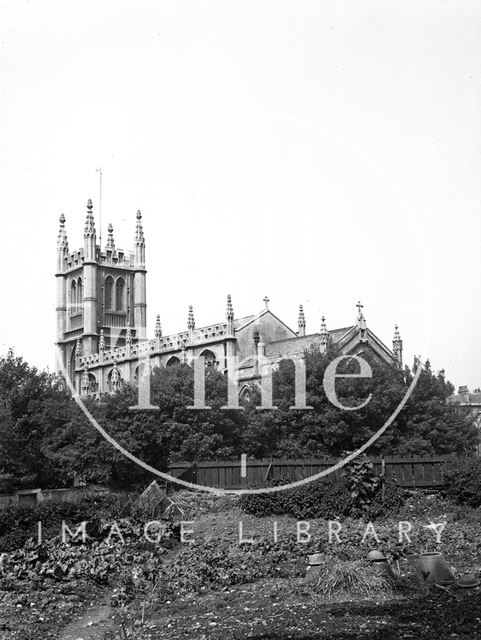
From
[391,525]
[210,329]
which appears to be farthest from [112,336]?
[391,525]

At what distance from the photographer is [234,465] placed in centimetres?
2722

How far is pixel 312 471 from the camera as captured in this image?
81.0ft

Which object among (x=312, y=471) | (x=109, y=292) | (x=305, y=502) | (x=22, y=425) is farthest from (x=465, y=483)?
(x=109, y=292)

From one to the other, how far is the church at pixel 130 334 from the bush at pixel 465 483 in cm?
2931

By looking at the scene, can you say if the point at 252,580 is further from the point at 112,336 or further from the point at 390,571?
the point at 112,336

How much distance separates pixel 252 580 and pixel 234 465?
1321 centimetres

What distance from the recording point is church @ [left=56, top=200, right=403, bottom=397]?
60156 millimetres

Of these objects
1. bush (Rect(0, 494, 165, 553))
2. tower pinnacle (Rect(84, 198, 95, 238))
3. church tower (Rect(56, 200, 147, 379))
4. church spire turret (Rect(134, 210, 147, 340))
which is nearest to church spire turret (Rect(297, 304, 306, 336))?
church tower (Rect(56, 200, 147, 379))

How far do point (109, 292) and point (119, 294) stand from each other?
1161 mm

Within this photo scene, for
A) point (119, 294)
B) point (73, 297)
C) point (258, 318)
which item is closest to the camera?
point (258, 318)

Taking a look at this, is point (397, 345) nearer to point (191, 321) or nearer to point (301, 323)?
point (301, 323)

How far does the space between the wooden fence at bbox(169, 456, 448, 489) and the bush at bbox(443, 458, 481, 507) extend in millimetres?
850

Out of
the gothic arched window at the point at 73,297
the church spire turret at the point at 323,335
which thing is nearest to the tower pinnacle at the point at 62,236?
the gothic arched window at the point at 73,297

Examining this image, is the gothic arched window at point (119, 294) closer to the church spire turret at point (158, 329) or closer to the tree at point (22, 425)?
the church spire turret at point (158, 329)
